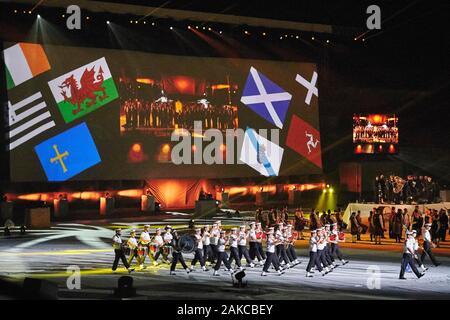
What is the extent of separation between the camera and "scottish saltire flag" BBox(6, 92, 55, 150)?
31.8 meters

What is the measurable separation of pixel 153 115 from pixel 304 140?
9121 mm

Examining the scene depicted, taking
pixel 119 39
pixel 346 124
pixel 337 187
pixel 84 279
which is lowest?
pixel 84 279

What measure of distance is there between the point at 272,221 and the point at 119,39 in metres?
13.8

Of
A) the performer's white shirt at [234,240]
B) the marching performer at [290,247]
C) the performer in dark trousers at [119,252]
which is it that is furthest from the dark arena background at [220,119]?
the performer's white shirt at [234,240]

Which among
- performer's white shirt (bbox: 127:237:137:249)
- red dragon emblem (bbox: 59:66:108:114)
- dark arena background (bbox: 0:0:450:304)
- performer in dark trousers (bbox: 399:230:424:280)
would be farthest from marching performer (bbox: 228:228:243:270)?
red dragon emblem (bbox: 59:66:108:114)

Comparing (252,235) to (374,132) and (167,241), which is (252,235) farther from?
(374,132)

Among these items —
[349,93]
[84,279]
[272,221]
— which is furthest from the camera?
[349,93]

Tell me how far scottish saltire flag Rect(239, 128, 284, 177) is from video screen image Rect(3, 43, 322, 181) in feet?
0.18

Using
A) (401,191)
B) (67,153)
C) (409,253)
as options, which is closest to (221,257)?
(409,253)

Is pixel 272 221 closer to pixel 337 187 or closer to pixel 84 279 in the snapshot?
pixel 84 279

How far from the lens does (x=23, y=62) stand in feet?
104

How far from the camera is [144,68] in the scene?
114 ft

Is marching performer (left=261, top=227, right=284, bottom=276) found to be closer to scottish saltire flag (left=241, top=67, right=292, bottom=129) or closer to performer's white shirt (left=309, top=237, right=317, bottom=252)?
performer's white shirt (left=309, top=237, right=317, bottom=252)
